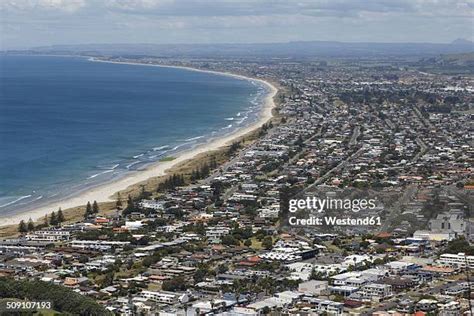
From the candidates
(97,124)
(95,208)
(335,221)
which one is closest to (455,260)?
(335,221)

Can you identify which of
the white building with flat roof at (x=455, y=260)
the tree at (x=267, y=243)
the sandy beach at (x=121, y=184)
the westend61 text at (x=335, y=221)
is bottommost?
the sandy beach at (x=121, y=184)

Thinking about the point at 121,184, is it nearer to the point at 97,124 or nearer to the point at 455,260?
the point at 455,260

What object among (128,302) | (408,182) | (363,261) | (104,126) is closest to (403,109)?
(104,126)

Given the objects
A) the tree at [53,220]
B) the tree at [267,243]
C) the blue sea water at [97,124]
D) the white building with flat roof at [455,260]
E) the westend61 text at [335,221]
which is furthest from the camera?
the blue sea water at [97,124]

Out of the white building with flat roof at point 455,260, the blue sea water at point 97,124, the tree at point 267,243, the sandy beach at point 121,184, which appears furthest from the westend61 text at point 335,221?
the blue sea water at point 97,124

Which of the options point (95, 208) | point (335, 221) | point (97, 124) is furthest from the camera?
point (97, 124)

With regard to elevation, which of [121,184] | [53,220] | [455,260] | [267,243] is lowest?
[121,184]

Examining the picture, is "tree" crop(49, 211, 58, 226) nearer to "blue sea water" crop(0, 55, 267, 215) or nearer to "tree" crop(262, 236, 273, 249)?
"blue sea water" crop(0, 55, 267, 215)

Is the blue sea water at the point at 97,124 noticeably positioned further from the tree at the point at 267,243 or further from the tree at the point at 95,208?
the tree at the point at 267,243
